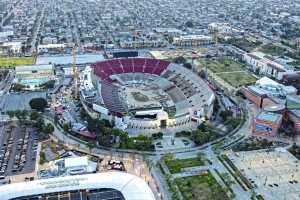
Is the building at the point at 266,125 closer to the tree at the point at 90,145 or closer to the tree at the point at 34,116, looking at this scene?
the tree at the point at 90,145

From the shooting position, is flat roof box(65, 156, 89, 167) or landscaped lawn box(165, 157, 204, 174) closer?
flat roof box(65, 156, 89, 167)

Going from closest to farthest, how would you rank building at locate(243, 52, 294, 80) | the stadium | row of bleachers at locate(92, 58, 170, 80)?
1. the stadium
2. row of bleachers at locate(92, 58, 170, 80)
3. building at locate(243, 52, 294, 80)

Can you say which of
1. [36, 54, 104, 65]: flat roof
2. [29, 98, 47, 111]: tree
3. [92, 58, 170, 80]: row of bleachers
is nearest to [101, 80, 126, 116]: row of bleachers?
[92, 58, 170, 80]: row of bleachers

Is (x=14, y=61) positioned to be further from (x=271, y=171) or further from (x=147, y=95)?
(x=271, y=171)

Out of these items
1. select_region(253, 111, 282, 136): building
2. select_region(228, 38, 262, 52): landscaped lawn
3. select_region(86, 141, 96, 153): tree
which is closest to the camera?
select_region(86, 141, 96, 153): tree

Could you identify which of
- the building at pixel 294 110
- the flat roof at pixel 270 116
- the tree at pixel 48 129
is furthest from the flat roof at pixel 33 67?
the building at pixel 294 110

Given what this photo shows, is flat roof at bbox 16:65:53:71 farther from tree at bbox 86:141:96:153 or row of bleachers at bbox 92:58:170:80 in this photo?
tree at bbox 86:141:96:153
